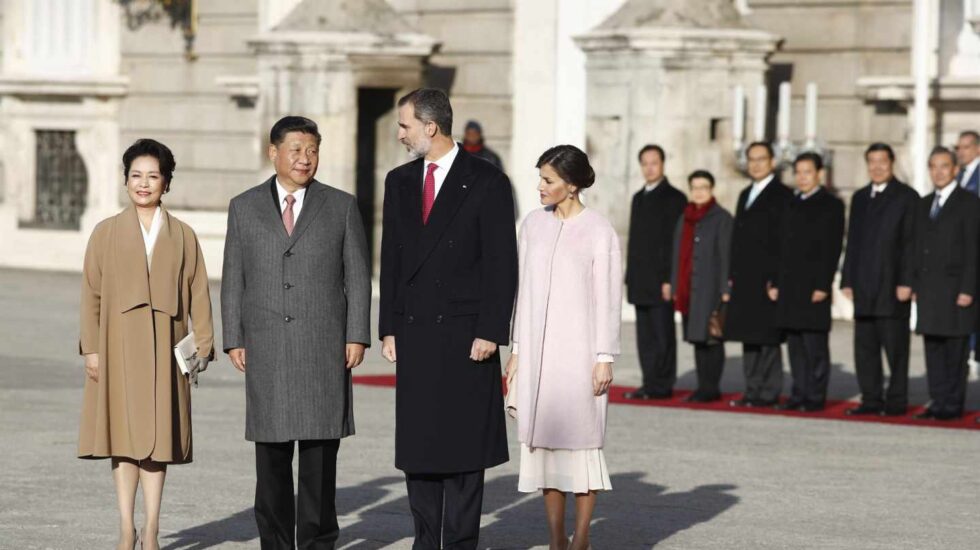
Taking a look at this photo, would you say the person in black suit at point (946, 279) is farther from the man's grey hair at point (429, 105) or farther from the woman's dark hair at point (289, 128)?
the woman's dark hair at point (289, 128)

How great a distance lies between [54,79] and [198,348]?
20.1 metres

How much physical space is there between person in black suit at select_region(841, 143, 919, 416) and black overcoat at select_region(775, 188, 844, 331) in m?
0.11

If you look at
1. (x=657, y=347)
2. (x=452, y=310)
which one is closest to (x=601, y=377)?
(x=452, y=310)

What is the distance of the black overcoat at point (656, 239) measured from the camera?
14781 mm

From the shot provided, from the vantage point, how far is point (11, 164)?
2880 centimetres

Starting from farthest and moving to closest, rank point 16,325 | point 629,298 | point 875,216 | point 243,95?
point 243,95, point 16,325, point 629,298, point 875,216

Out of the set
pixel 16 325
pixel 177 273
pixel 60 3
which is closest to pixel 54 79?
pixel 60 3

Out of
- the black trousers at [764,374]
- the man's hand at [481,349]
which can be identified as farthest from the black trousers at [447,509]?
the black trousers at [764,374]

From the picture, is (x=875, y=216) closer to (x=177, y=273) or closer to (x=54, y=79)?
(x=177, y=273)

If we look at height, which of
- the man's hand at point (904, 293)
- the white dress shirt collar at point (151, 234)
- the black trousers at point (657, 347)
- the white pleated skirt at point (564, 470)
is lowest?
the white pleated skirt at point (564, 470)

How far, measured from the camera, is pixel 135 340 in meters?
8.53

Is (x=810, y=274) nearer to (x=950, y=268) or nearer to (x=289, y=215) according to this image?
(x=950, y=268)

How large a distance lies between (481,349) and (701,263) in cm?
652

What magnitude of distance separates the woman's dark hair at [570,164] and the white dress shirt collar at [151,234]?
4.75 ft
